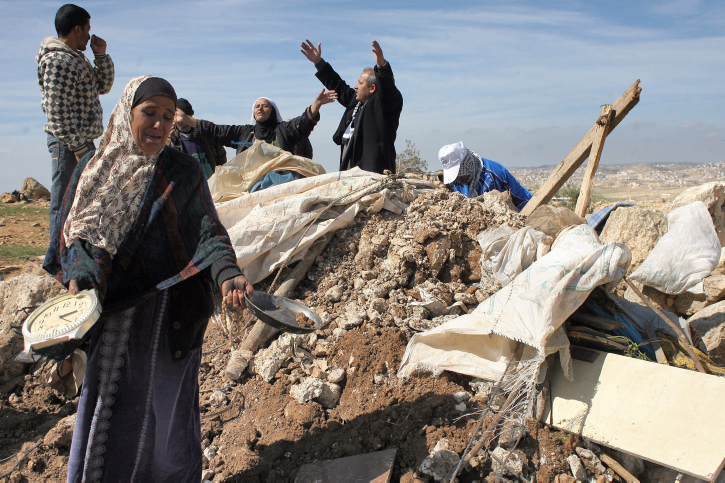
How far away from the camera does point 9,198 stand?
13.4 metres

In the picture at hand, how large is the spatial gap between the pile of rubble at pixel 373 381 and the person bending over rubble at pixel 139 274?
32 centimetres

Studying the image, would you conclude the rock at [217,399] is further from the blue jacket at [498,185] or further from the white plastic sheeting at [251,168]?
the blue jacket at [498,185]

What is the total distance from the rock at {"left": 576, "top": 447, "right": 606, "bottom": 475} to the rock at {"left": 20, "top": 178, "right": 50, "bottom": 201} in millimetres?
15903

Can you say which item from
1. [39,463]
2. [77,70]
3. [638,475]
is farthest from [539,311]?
[77,70]

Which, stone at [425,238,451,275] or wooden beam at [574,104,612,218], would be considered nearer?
stone at [425,238,451,275]

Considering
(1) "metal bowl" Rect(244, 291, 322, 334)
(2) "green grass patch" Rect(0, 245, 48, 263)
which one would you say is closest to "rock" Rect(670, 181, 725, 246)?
(1) "metal bowl" Rect(244, 291, 322, 334)

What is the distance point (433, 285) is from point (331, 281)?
29.7 inches

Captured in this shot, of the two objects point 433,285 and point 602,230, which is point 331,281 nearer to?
point 433,285

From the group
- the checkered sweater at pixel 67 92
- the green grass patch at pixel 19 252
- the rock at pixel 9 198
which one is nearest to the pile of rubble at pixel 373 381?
the checkered sweater at pixel 67 92

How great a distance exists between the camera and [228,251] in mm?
1912

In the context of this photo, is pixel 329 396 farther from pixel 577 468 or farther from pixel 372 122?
pixel 372 122

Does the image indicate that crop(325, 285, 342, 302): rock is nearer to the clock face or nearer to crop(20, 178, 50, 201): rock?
the clock face

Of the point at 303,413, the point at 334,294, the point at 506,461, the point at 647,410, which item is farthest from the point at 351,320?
the point at 647,410

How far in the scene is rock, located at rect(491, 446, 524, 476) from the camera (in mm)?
2236
